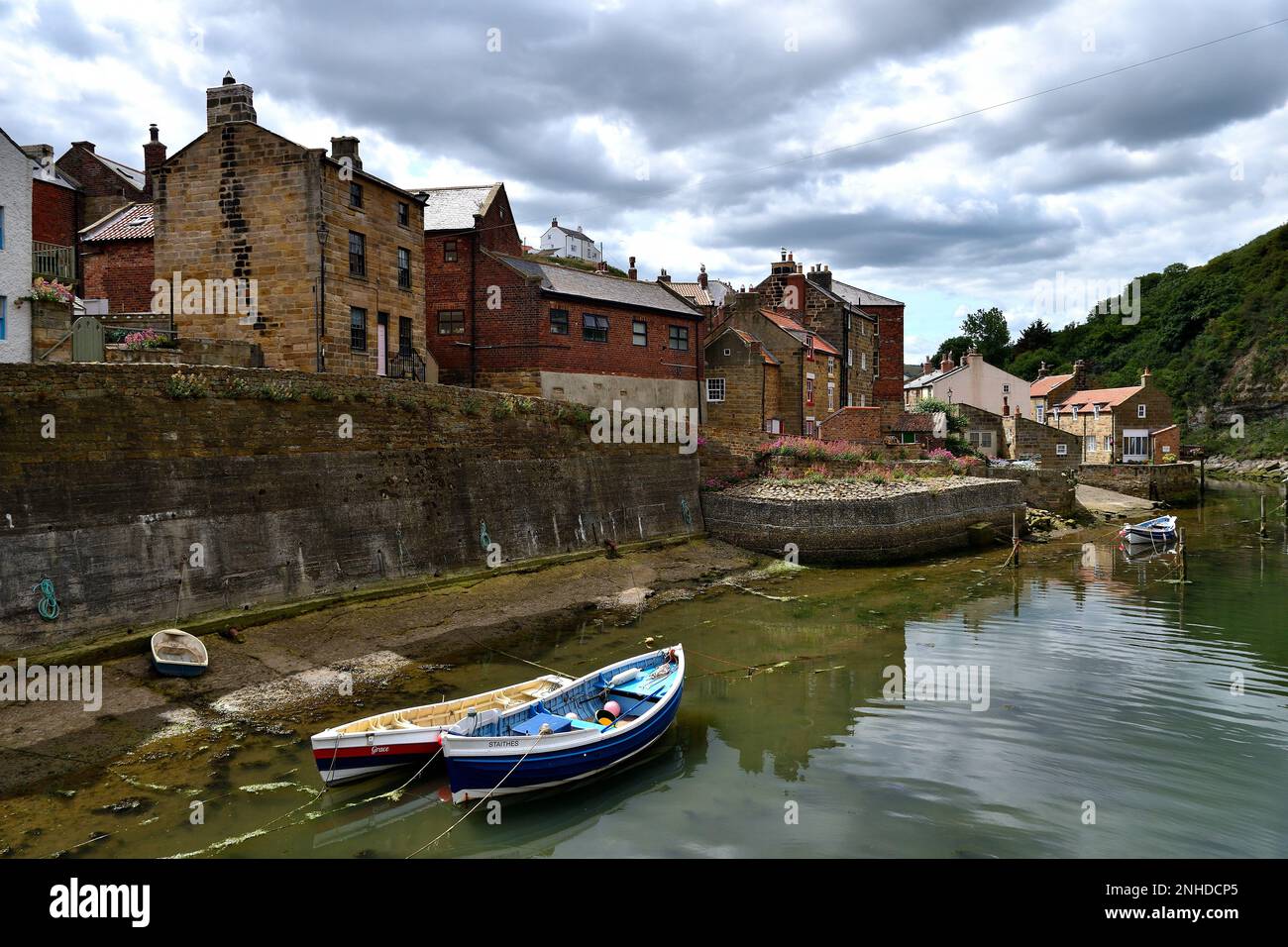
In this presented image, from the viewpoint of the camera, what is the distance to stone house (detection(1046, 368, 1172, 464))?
73000mm

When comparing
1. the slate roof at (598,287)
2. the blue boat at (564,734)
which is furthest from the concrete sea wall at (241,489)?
the blue boat at (564,734)

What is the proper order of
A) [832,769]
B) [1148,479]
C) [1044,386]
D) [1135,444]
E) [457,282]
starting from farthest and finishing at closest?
[1044,386], [1135,444], [1148,479], [457,282], [832,769]

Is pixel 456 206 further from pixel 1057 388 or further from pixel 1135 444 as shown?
pixel 1057 388

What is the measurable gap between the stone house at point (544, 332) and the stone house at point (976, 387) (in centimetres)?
3821

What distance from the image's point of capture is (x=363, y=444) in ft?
78.4

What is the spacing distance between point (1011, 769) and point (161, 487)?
759 inches

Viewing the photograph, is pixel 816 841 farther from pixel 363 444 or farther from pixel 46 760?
pixel 363 444

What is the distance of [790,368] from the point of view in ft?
157

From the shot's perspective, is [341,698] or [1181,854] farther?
[341,698]

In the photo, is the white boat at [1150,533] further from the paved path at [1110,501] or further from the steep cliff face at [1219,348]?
the steep cliff face at [1219,348]

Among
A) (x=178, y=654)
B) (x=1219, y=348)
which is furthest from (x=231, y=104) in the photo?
(x=1219, y=348)

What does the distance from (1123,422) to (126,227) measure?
77.3 metres

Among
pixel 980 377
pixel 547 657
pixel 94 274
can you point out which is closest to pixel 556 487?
pixel 547 657

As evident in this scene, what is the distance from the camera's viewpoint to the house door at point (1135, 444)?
73.2m
